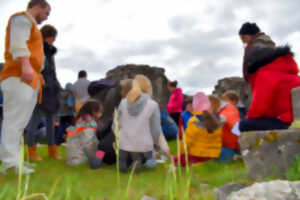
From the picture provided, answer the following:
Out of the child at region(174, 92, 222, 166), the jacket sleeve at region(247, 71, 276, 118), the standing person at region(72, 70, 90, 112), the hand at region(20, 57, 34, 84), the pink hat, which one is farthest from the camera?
the standing person at region(72, 70, 90, 112)

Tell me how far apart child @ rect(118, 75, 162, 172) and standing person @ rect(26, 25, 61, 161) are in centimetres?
124

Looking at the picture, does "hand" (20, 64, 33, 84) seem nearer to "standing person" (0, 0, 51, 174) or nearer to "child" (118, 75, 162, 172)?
"standing person" (0, 0, 51, 174)

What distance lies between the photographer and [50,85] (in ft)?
15.1

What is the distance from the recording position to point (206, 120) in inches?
166

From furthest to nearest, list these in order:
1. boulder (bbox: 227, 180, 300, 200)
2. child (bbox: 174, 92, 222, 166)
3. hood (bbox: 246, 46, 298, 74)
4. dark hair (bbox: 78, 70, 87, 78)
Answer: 1. dark hair (bbox: 78, 70, 87, 78)
2. child (bbox: 174, 92, 222, 166)
3. hood (bbox: 246, 46, 298, 74)
4. boulder (bbox: 227, 180, 300, 200)

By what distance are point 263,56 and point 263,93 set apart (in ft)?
1.57

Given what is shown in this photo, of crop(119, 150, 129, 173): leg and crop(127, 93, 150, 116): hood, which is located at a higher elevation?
crop(127, 93, 150, 116): hood

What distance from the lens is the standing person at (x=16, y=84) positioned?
3291 millimetres

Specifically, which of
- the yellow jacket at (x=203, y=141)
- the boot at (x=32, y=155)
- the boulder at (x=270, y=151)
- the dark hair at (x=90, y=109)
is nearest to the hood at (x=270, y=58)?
the boulder at (x=270, y=151)

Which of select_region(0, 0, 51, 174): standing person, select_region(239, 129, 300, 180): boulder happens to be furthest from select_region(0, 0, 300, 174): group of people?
select_region(239, 129, 300, 180): boulder

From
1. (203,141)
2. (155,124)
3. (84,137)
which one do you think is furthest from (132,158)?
(203,141)

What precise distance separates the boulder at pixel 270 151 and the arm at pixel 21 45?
2554mm

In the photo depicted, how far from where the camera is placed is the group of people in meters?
3.37

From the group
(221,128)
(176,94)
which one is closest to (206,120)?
(221,128)
